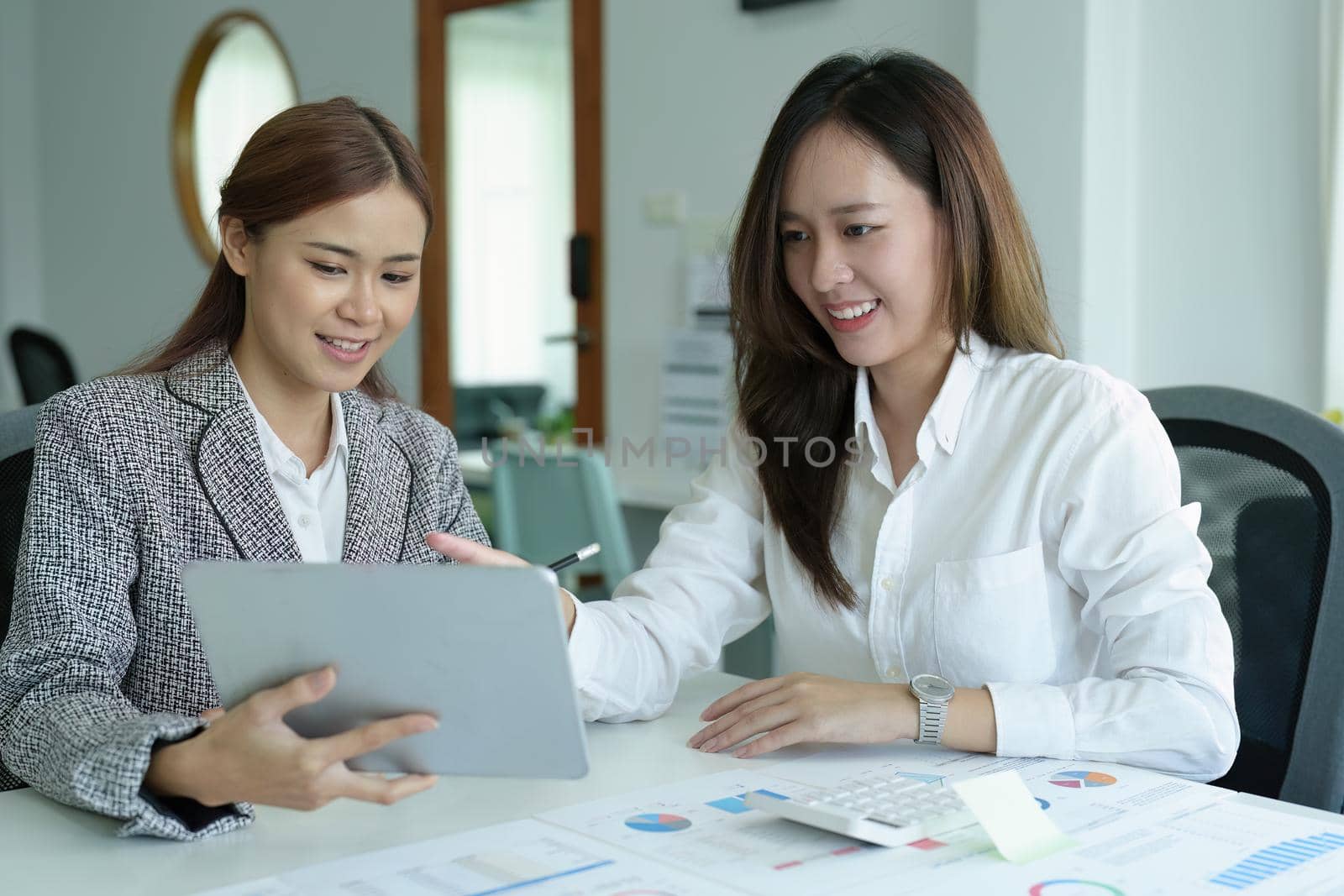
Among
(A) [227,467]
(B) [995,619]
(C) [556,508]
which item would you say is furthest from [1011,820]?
(C) [556,508]

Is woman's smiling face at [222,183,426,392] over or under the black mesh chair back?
over

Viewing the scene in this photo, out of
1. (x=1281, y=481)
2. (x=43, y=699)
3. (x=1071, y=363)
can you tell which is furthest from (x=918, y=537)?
(x=43, y=699)

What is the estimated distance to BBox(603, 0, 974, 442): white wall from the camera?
3.32 meters

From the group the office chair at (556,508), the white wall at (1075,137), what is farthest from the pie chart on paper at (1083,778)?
the office chair at (556,508)

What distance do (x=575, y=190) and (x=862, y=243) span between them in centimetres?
291

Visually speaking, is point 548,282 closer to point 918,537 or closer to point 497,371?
point 497,371

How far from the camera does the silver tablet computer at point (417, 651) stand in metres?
0.85

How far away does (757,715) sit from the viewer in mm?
1191

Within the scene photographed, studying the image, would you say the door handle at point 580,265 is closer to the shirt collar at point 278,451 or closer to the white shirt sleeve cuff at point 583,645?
the shirt collar at point 278,451

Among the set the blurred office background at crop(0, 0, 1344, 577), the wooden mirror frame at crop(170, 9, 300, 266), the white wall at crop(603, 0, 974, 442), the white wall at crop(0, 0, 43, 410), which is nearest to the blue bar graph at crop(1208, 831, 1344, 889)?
the blurred office background at crop(0, 0, 1344, 577)

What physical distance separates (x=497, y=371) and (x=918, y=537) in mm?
5373

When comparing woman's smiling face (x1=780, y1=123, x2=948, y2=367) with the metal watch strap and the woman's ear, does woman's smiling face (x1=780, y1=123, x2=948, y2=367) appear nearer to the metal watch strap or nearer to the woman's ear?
the metal watch strap

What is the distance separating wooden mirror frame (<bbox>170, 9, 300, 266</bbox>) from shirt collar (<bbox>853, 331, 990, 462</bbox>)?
4499mm

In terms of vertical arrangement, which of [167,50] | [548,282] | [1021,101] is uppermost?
[167,50]
